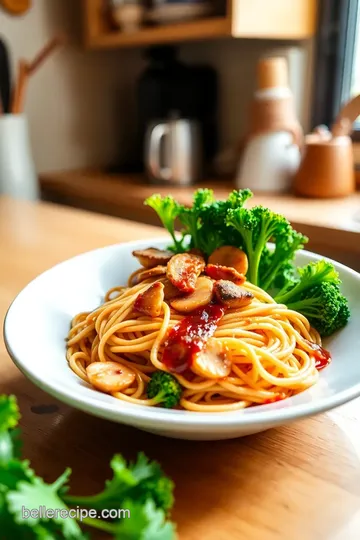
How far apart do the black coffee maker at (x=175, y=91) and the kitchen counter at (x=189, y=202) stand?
1.06ft

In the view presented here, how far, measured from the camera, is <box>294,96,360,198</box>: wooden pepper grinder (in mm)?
1731

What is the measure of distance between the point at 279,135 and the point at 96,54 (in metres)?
1.09

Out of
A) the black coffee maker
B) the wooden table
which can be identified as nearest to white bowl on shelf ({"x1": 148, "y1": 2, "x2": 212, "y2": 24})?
the black coffee maker

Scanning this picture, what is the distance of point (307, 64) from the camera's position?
2.08 m

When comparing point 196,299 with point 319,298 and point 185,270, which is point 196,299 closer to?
point 185,270

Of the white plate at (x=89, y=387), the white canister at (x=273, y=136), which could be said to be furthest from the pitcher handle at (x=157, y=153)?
the white plate at (x=89, y=387)

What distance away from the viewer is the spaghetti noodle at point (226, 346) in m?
0.68

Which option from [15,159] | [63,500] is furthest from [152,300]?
[15,159]

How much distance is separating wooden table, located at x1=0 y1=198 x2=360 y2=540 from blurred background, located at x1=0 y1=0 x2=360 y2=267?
35.4 inches

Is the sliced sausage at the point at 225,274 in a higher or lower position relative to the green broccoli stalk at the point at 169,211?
lower

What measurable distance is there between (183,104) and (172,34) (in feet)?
1.21

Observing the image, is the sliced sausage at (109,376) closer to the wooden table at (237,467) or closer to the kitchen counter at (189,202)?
the wooden table at (237,467)

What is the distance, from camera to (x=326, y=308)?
2.60 ft

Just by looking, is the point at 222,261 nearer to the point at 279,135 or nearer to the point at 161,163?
the point at 279,135
